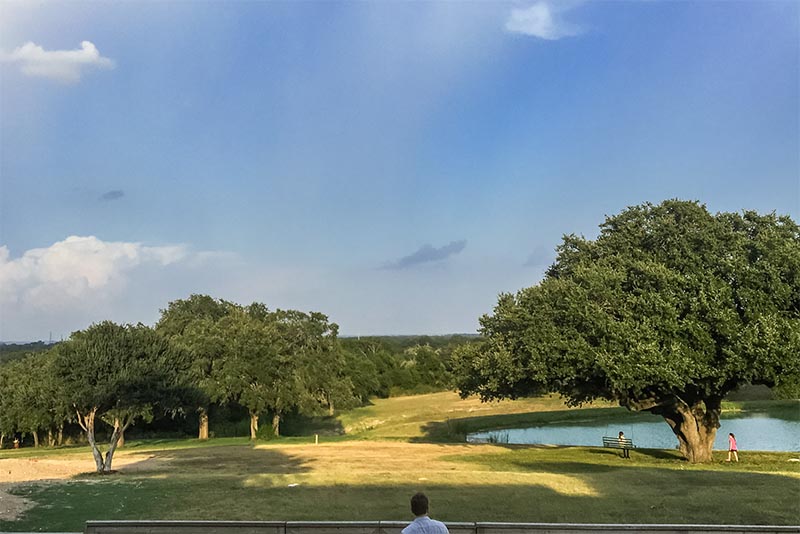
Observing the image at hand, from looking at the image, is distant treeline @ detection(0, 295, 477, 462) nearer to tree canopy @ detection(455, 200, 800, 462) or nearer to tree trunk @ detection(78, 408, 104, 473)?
tree trunk @ detection(78, 408, 104, 473)

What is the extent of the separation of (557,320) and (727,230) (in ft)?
27.8

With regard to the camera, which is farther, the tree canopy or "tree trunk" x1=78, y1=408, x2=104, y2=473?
"tree trunk" x1=78, y1=408, x2=104, y2=473

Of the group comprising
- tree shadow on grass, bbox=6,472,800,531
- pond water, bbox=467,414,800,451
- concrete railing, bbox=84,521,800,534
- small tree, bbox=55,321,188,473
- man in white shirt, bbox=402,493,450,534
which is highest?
small tree, bbox=55,321,188,473

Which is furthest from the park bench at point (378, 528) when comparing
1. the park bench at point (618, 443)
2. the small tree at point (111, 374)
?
the park bench at point (618, 443)

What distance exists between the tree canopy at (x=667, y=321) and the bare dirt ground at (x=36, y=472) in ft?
60.8

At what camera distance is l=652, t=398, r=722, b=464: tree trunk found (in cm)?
2867

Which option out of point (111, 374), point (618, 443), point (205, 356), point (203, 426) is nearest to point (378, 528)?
point (111, 374)

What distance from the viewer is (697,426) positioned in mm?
29172

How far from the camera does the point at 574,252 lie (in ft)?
110

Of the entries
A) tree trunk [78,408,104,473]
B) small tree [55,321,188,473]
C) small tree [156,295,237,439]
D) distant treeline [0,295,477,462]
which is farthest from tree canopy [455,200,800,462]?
small tree [156,295,237,439]

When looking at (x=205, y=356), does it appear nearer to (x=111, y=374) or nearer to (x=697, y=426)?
(x=111, y=374)

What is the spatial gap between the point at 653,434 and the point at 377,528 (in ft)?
137

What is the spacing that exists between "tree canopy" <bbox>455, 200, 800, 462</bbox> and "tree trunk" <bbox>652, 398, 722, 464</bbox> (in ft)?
0.19

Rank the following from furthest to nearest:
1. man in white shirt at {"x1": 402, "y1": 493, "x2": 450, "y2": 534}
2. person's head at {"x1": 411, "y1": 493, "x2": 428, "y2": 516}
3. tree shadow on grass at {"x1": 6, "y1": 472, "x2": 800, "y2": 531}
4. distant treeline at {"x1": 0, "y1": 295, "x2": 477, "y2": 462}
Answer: distant treeline at {"x1": 0, "y1": 295, "x2": 477, "y2": 462}, tree shadow on grass at {"x1": 6, "y1": 472, "x2": 800, "y2": 531}, person's head at {"x1": 411, "y1": 493, "x2": 428, "y2": 516}, man in white shirt at {"x1": 402, "y1": 493, "x2": 450, "y2": 534}
